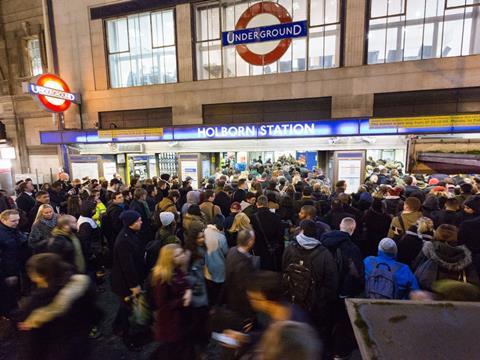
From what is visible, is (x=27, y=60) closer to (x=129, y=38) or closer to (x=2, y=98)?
(x=2, y=98)

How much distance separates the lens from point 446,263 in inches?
117

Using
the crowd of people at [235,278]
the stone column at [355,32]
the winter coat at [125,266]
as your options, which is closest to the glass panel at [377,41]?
the stone column at [355,32]

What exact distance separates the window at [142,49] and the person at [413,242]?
13.2m

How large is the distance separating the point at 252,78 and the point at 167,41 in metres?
5.14

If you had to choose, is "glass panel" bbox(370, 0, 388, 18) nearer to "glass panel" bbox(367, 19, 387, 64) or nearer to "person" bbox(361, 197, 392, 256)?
"glass panel" bbox(367, 19, 387, 64)

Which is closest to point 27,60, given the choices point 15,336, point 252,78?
point 252,78

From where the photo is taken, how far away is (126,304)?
3.53 m

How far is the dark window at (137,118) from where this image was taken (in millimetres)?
14312

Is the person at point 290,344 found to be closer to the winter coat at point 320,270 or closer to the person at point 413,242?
the winter coat at point 320,270

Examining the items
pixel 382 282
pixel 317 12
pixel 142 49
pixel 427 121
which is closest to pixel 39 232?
pixel 382 282

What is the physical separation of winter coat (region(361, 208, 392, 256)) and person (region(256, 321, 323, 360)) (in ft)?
12.7

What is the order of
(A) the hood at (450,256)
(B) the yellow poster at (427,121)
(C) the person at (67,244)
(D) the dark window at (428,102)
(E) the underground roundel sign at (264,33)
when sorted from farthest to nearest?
1. (E) the underground roundel sign at (264,33)
2. (D) the dark window at (428,102)
3. (B) the yellow poster at (427,121)
4. (C) the person at (67,244)
5. (A) the hood at (450,256)

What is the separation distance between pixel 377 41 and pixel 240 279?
40.4ft

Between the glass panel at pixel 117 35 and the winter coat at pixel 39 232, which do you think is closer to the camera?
the winter coat at pixel 39 232
